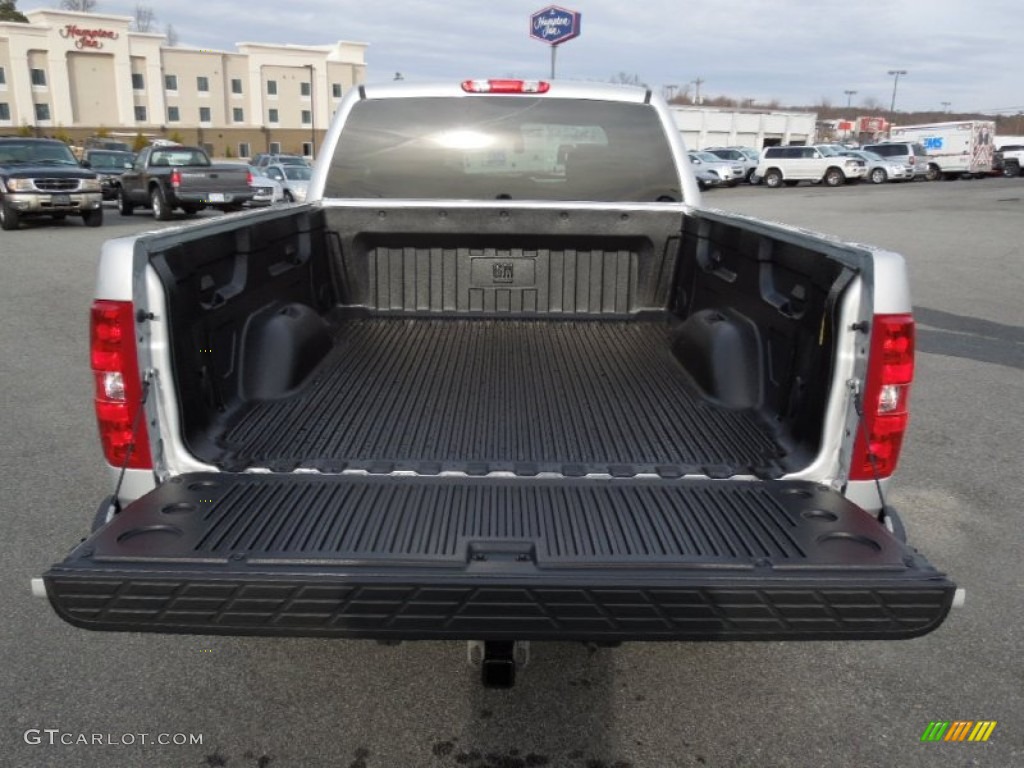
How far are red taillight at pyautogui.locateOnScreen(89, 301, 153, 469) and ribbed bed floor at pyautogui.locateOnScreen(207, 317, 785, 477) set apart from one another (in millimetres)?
270

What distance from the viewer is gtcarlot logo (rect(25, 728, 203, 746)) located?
264cm

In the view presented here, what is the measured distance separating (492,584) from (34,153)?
65.4 feet

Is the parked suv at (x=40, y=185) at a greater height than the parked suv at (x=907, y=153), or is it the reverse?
the parked suv at (x=907, y=153)

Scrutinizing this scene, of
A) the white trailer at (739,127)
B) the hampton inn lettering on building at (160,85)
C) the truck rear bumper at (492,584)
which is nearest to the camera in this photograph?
the truck rear bumper at (492,584)

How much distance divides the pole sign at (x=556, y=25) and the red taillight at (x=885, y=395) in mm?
24334

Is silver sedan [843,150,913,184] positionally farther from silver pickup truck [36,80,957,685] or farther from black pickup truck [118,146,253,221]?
silver pickup truck [36,80,957,685]

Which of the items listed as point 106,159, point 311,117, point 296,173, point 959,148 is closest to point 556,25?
point 296,173

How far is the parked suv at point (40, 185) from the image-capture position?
1672cm

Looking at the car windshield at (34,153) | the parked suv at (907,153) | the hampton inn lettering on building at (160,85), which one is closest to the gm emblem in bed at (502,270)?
the car windshield at (34,153)

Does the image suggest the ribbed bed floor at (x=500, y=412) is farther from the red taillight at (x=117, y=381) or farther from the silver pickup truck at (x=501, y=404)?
the red taillight at (x=117, y=381)

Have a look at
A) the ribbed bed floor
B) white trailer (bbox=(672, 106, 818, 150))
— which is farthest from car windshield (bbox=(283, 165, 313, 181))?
white trailer (bbox=(672, 106, 818, 150))

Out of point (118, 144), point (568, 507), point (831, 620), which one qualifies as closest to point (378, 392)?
point (568, 507)

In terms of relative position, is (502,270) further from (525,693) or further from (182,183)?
(182,183)

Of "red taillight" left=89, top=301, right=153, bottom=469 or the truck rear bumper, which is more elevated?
"red taillight" left=89, top=301, right=153, bottom=469
